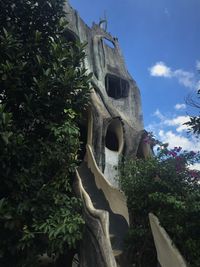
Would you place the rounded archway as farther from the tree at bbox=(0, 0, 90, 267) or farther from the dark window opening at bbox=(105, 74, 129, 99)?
the tree at bbox=(0, 0, 90, 267)

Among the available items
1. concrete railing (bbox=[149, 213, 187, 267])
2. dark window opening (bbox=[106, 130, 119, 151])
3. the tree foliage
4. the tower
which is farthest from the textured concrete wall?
concrete railing (bbox=[149, 213, 187, 267])

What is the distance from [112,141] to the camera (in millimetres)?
14891

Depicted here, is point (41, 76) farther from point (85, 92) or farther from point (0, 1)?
point (0, 1)

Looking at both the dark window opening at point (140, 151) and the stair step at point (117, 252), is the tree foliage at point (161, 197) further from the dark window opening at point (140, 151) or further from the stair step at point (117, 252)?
the dark window opening at point (140, 151)

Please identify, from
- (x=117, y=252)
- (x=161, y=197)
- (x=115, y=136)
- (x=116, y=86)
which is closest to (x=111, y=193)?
(x=117, y=252)

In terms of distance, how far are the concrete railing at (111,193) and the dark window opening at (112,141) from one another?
9.48 ft

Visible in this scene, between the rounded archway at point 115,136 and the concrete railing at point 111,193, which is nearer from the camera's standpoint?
the concrete railing at point 111,193

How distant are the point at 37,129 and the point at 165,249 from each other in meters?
3.19

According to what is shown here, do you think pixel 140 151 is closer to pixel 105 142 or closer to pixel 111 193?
pixel 105 142

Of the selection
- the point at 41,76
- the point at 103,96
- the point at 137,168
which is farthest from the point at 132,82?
the point at 41,76

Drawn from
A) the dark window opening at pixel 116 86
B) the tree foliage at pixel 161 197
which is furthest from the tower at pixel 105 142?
the tree foliage at pixel 161 197

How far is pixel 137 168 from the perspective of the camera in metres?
8.91

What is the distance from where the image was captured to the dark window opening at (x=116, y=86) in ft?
55.4

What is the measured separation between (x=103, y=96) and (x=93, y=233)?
860 cm
